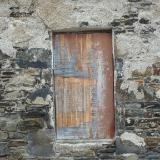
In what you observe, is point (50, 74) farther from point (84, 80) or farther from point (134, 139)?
point (134, 139)

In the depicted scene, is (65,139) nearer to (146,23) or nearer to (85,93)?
(85,93)

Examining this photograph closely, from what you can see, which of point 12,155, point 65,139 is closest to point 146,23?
point 65,139

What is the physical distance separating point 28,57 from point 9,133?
97 centimetres

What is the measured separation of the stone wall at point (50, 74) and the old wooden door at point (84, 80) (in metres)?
0.13

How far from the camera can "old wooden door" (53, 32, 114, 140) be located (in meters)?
6.61

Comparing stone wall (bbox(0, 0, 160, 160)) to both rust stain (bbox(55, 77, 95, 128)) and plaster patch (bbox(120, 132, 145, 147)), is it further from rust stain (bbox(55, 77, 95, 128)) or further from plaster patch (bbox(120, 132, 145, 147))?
rust stain (bbox(55, 77, 95, 128))

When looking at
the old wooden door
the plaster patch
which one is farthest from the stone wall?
the old wooden door

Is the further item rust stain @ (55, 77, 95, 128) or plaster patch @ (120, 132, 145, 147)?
rust stain @ (55, 77, 95, 128)

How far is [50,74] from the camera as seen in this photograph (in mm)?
6562

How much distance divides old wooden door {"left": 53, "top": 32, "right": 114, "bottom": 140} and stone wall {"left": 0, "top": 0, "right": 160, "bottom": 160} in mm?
134

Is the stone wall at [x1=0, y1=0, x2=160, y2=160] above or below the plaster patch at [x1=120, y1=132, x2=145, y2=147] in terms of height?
above

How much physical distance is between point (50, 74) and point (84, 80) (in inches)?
17.0

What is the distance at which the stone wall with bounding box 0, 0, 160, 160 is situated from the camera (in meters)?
6.47

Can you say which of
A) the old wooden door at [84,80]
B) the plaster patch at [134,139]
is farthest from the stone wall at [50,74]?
the old wooden door at [84,80]
